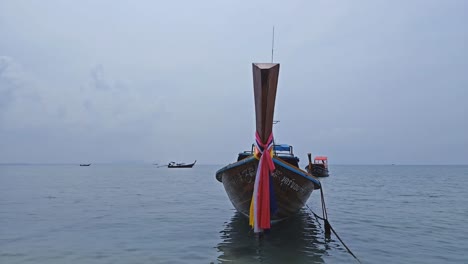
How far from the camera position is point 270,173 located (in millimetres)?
9445

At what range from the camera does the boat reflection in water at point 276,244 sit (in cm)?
889

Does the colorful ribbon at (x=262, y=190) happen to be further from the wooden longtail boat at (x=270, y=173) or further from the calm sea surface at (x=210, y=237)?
the calm sea surface at (x=210, y=237)

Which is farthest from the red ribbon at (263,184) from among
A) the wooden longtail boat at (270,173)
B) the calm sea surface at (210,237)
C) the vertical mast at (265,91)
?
the calm sea surface at (210,237)

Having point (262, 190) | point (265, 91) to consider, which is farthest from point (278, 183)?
point (265, 91)

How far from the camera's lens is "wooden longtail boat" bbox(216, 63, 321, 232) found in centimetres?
722

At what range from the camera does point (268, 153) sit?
27.8 feet

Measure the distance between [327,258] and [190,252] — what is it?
3860 millimetres

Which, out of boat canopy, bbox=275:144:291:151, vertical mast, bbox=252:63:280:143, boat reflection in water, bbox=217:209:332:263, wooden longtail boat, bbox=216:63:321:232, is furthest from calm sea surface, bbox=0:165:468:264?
vertical mast, bbox=252:63:280:143

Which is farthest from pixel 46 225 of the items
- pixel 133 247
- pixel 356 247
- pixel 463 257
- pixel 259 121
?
pixel 463 257

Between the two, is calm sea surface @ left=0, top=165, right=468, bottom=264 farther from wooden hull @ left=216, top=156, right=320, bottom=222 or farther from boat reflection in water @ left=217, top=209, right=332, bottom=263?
wooden hull @ left=216, top=156, right=320, bottom=222

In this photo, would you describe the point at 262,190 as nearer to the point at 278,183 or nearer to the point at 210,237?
the point at 278,183

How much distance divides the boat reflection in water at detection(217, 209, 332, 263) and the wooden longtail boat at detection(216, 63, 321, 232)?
85cm

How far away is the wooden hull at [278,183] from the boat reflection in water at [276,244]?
33.5 inches

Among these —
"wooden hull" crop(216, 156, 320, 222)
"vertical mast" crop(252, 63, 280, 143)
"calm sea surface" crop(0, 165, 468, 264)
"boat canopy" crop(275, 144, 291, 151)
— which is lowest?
"calm sea surface" crop(0, 165, 468, 264)
